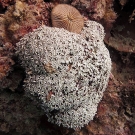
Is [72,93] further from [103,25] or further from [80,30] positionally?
[103,25]

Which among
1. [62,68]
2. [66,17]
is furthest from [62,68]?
[66,17]

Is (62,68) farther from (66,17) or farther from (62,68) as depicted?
(66,17)

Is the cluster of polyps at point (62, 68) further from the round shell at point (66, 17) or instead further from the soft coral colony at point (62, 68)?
the round shell at point (66, 17)

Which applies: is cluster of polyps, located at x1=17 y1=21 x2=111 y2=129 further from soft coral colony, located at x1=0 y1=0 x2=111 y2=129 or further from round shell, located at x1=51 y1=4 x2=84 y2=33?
round shell, located at x1=51 y1=4 x2=84 y2=33

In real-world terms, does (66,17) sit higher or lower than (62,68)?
higher

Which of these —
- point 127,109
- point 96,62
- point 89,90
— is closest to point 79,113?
point 89,90

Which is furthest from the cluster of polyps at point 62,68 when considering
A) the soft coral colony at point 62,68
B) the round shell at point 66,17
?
the round shell at point 66,17
